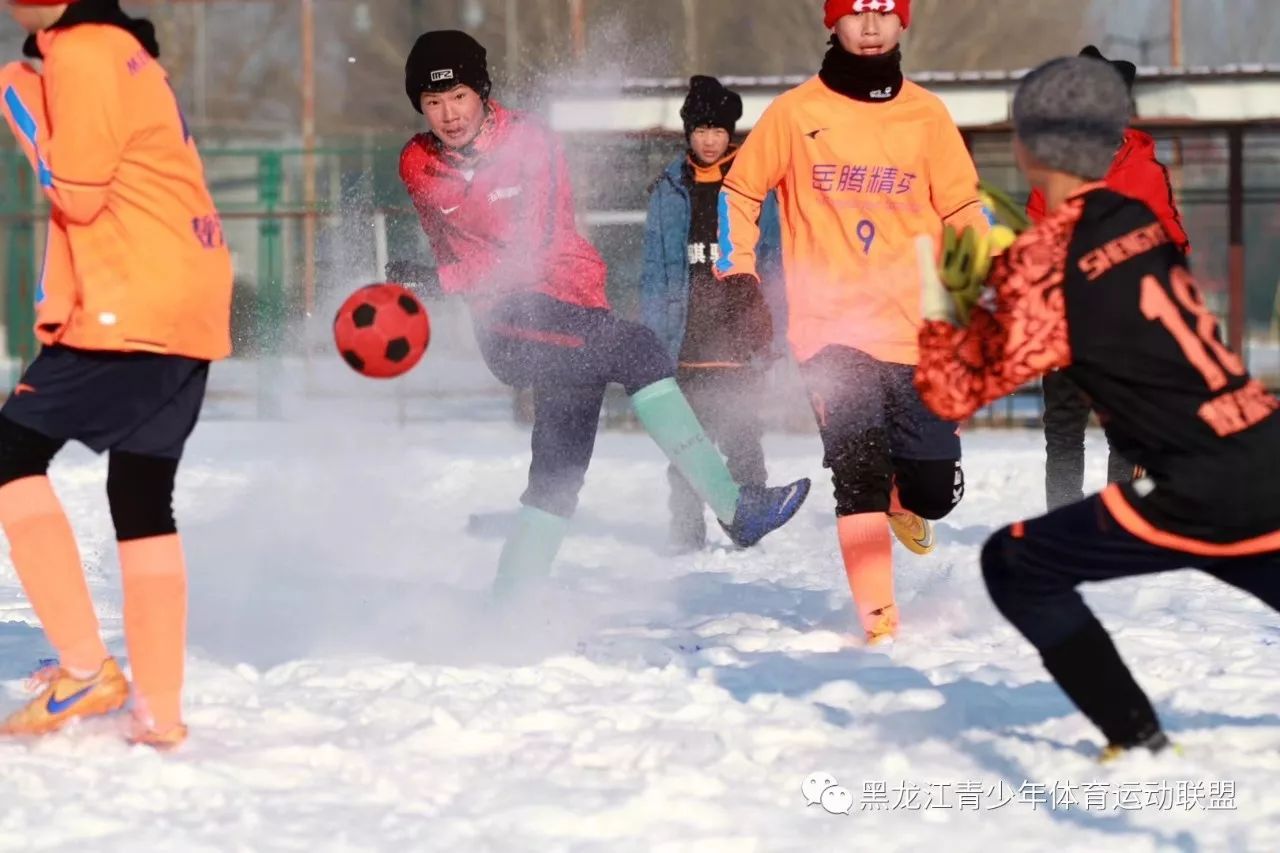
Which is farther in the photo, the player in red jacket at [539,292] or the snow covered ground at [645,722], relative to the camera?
the player in red jacket at [539,292]

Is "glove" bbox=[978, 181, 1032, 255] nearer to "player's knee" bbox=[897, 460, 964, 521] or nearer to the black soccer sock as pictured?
the black soccer sock

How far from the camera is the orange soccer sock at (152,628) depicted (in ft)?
12.6

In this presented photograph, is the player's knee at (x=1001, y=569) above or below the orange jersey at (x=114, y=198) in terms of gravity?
below

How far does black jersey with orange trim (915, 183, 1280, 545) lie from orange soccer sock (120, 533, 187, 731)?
186 cm

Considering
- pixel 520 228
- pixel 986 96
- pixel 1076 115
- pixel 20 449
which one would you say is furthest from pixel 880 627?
pixel 986 96

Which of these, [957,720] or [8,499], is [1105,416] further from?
[8,499]

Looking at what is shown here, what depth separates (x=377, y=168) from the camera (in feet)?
74.1

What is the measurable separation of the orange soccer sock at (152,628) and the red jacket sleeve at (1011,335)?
5.60ft

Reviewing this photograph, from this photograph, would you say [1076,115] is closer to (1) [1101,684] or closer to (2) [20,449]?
(1) [1101,684]

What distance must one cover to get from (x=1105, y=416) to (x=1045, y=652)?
0.49 metres

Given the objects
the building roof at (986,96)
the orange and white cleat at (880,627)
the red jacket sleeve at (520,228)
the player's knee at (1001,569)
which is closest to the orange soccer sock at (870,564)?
the orange and white cleat at (880,627)

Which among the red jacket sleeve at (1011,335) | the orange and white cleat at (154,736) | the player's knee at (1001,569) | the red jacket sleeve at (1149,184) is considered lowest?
the orange and white cleat at (154,736)

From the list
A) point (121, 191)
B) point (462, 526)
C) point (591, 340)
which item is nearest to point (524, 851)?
point (121, 191)

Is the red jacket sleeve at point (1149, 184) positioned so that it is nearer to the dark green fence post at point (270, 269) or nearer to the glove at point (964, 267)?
the glove at point (964, 267)
